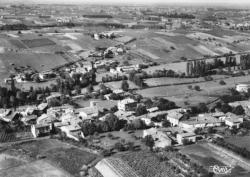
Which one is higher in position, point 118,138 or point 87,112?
point 87,112

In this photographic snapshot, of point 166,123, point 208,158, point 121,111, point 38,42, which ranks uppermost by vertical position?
point 38,42

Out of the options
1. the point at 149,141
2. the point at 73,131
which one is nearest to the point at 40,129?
the point at 73,131

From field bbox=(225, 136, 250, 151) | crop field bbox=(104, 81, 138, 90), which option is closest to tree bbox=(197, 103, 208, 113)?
field bbox=(225, 136, 250, 151)

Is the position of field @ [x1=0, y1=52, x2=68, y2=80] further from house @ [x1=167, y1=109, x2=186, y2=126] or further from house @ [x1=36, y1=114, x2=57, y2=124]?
house @ [x1=167, y1=109, x2=186, y2=126]

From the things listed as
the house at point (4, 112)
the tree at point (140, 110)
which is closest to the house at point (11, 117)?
the house at point (4, 112)

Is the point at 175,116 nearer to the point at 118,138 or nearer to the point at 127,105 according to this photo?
the point at 127,105

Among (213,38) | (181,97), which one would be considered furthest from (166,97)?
(213,38)
